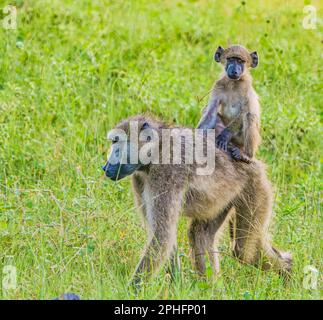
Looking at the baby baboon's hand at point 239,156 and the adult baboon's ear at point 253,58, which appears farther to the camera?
the adult baboon's ear at point 253,58

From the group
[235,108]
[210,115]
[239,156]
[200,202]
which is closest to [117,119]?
[210,115]

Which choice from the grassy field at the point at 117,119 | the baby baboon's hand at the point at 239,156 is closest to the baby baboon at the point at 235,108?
the baby baboon's hand at the point at 239,156

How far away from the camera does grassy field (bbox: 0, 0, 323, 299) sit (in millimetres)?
5711

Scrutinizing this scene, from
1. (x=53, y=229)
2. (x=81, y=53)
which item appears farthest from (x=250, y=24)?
(x=53, y=229)

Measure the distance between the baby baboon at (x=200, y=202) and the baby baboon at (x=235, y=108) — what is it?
0.16 meters

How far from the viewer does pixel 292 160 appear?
7.65 metres

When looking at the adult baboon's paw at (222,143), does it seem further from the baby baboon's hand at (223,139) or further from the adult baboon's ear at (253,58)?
the adult baboon's ear at (253,58)

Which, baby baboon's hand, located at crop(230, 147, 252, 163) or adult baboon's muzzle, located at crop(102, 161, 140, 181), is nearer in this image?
adult baboon's muzzle, located at crop(102, 161, 140, 181)

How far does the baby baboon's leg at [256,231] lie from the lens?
6.08m

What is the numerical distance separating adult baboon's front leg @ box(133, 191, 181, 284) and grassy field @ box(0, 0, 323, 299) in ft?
0.34

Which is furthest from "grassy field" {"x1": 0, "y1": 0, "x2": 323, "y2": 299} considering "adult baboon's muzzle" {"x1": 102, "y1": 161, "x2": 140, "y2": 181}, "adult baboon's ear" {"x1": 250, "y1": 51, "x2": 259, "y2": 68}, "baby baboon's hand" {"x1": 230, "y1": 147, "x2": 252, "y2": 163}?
"adult baboon's ear" {"x1": 250, "y1": 51, "x2": 259, "y2": 68}

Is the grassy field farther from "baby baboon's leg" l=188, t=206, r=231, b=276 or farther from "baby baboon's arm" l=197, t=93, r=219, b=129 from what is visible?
"baby baboon's arm" l=197, t=93, r=219, b=129
